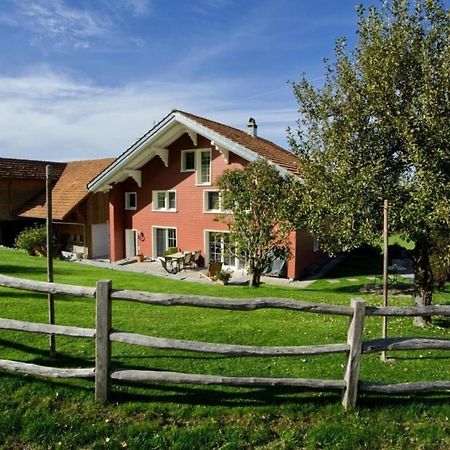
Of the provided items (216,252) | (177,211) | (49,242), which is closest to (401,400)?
(49,242)

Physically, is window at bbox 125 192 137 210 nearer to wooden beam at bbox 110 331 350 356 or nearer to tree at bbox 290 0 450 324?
tree at bbox 290 0 450 324

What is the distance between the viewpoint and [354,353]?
4.74 metres

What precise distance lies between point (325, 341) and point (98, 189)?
2080 cm

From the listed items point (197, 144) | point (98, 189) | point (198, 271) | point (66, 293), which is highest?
point (197, 144)

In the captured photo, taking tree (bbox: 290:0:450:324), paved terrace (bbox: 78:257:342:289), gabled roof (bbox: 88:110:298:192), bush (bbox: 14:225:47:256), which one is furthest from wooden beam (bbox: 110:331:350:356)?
bush (bbox: 14:225:47:256)

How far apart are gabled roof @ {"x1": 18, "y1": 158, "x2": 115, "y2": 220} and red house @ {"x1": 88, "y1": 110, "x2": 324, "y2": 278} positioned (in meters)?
4.31

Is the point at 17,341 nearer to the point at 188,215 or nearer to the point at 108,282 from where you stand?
the point at 108,282

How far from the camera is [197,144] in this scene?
22.2 metres

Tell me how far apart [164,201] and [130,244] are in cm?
397

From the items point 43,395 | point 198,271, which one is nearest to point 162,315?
point 43,395

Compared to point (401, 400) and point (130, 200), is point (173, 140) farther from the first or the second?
point (401, 400)

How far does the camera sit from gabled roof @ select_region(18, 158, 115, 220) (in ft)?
92.0

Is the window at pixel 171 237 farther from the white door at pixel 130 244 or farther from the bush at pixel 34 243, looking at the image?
the bush at pixel 34 243

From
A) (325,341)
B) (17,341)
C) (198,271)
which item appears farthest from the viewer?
(198,271)
